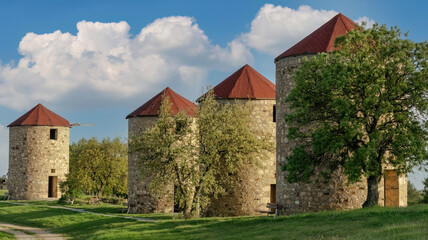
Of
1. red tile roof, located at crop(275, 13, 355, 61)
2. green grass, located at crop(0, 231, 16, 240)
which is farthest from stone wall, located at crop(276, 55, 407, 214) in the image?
green grass, located at crop(0, 231, 16, 240)

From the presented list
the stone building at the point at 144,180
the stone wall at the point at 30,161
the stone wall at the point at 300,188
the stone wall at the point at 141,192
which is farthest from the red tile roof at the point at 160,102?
the stone wall at the point at 30,161

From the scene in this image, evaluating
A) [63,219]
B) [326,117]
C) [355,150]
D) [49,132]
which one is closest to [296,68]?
[326,117]

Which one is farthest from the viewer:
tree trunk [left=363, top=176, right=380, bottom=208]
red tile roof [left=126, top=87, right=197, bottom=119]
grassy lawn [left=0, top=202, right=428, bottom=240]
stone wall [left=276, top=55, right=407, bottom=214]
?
red tile roof [left=126, top=87, right=197, bottom=119]

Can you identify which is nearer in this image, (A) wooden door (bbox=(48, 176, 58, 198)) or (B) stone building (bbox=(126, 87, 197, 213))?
(B) stone building (bbox=(126, 87, 197, 213))

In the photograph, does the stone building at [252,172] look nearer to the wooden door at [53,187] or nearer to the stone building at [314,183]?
the stone building at [314,183]

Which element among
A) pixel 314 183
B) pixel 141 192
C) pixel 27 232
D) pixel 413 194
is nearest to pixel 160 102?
pixel 141 192

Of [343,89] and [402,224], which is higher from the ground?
[343,89]

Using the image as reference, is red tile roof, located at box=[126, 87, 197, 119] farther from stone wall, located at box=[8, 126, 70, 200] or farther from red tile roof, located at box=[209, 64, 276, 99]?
stone wall, located at box=[8, 126, 70, 200]

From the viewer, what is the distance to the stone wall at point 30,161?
174 ft

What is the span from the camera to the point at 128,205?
128ft

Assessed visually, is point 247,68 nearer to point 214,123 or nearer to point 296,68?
point 214,123

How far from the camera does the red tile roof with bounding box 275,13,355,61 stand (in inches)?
1054

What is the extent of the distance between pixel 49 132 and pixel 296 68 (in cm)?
3294

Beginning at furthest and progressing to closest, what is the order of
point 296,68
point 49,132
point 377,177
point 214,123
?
point 49,132
point 214,123
point 296,68
point 377,177
